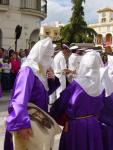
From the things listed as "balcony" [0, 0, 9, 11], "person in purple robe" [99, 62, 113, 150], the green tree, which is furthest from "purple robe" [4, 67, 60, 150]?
the green tree

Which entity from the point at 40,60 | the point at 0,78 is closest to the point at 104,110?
the point at 40,60

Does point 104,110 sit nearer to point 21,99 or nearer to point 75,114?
point 75,114

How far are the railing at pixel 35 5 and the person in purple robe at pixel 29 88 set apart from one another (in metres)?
24.0

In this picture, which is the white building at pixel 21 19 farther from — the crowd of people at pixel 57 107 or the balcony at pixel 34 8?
the crowd of people at pixel 57 107

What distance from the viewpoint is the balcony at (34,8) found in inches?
1161

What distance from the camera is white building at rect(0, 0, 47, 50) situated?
28.3 metres

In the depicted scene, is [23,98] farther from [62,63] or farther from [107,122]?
[62,63]

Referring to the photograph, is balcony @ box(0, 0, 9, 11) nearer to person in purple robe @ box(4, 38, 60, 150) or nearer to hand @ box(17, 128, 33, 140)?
person in purple robe @ box(4, 38, 60, 150)

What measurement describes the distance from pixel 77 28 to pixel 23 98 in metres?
50.7

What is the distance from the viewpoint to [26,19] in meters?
29.9

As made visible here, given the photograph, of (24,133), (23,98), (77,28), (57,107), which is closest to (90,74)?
(57,107)

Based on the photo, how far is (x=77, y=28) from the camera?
182ft

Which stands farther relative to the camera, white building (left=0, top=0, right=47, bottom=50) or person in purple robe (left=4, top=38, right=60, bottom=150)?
white building (left=0, top=0, right=47, bottom=50)

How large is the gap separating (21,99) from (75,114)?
37.3 inches
